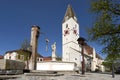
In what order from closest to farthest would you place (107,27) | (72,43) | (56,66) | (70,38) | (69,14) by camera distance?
(107,27) < (56,66) < (72,43) < (70,38) < (69,14)

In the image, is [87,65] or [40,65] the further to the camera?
[87,65]

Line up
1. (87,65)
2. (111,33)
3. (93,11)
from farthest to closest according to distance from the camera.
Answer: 1. (87,65)
2. (93,11)
3. (111,33)

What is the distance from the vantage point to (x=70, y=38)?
239 ft

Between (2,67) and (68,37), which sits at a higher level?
(68,37)

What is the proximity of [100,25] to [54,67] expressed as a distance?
44.4ft

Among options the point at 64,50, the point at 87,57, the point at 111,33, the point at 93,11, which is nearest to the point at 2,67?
the point at 111,33

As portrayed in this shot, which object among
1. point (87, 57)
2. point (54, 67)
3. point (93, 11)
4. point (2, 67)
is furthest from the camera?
point (87, 57)

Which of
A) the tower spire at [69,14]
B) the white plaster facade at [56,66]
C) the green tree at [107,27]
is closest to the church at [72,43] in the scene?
the tower spire at [69,14]

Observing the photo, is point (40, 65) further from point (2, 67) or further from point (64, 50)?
point (64, 50)

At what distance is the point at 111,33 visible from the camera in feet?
42.6

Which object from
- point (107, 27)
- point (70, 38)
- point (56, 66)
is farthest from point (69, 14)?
point (107, 27)

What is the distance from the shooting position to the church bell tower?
227 feet

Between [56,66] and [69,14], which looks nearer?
[56,66]

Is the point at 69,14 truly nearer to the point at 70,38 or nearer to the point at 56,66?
the point at 70,38
